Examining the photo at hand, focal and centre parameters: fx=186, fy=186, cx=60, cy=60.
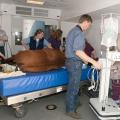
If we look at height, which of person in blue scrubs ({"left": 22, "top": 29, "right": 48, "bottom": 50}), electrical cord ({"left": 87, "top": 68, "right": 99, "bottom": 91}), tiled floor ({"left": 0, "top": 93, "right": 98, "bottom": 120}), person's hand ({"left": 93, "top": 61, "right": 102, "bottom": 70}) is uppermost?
person in blue scrubs ({"left": 22, "top": 29, "right": 48, "bottom": 50})

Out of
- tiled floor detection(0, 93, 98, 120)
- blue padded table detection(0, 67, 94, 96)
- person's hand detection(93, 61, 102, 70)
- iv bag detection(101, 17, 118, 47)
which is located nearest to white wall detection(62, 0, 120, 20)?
iv bag detection(101, 17, 118, 47)

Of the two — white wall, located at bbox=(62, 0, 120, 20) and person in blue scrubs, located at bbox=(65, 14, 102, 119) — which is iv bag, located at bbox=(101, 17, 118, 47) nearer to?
person in blue scrubs, located at bbox=(65, 14, 102, 119)

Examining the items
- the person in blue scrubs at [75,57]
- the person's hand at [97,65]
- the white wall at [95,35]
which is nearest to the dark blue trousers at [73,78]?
the person in blue scrubs at [75,57]

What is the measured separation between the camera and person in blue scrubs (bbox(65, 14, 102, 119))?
2570 mm

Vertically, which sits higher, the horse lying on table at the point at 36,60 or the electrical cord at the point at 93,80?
the horse lying on table at the point at 36,60

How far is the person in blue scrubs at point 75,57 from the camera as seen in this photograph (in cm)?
257

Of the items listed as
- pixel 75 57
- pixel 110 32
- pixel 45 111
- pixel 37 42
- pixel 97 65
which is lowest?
pixel 45 111

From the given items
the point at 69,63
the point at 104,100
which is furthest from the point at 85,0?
the point at 104,100

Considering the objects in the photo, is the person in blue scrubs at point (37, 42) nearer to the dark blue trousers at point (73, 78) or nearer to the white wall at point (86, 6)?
the white wall at point (86, 6)

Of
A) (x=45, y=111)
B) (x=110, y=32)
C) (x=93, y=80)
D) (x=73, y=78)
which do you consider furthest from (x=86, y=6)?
(x=45, y=111)

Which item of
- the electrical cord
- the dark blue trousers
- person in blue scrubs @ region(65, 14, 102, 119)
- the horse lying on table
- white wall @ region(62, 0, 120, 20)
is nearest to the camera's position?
person in blue scrubs @ region(65, 14, 102, 119)

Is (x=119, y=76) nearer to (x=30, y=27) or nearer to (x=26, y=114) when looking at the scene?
(x=26, y=114)

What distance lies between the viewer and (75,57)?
8.75 ft

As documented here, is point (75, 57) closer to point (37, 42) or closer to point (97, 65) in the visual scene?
point (97, 65)
